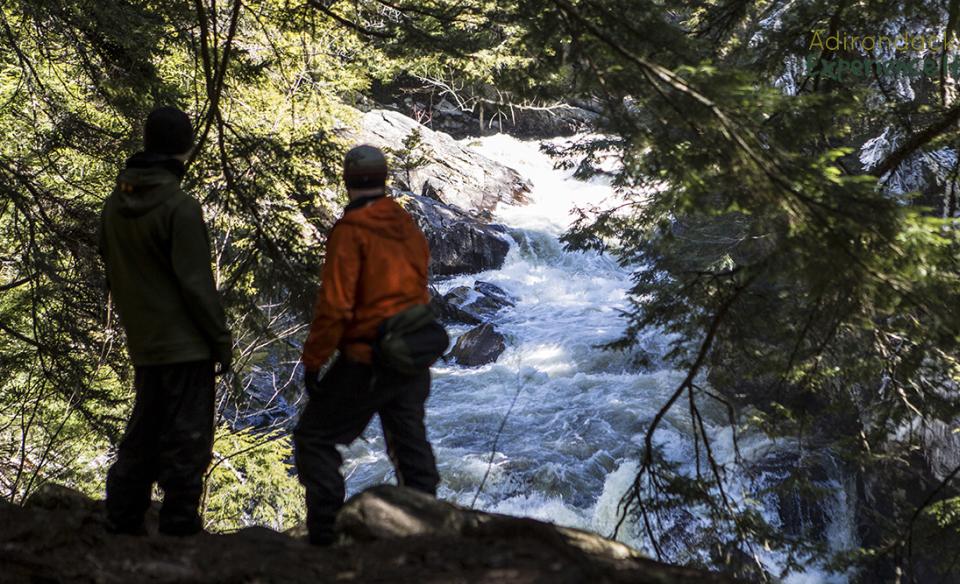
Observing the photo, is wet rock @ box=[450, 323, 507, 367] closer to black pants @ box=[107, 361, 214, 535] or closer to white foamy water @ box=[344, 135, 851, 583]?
white foamy water @ box=[344, 135, 851, 583]

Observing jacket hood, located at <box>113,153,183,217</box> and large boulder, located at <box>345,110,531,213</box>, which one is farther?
large boulder, located at <box>345,110,531,213</box>

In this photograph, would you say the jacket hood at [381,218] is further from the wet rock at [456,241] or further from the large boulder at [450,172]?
the large boulder at [450,172]

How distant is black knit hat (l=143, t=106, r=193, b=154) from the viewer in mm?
3143

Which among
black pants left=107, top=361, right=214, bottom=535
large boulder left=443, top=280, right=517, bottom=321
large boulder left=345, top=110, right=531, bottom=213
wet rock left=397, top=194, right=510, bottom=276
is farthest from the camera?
large boulder left=345, top=110, right=531, bottom=213

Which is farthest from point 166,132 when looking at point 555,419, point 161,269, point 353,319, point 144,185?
point 555,419

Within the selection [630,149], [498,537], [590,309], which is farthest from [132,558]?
[590,309]

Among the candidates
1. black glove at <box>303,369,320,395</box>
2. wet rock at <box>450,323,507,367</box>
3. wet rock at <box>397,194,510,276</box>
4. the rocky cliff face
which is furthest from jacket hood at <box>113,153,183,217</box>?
wet rock at <box>397,194,510,276</box>

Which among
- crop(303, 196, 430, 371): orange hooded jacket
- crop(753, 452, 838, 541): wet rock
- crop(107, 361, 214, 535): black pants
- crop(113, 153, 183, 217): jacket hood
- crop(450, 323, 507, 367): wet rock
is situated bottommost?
crop(753, 452, 838, 541): wet rock

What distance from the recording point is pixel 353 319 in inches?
126

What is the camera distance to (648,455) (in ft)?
13.2

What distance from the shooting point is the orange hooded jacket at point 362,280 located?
3.09m

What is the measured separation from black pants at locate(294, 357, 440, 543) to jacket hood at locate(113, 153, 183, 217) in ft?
3.15

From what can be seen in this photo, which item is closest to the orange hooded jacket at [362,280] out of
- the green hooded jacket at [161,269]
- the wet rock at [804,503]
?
the green hooded jacket at [161,269]

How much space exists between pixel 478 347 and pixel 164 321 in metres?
13.5
